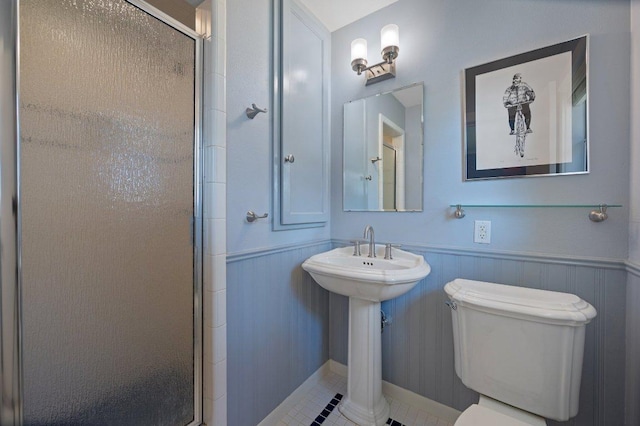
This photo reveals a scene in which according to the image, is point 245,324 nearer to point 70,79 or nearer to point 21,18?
point 70,79

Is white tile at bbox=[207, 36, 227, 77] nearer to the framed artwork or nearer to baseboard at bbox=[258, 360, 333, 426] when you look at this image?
the framed artwork

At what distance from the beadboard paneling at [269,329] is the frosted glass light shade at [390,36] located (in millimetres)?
1265

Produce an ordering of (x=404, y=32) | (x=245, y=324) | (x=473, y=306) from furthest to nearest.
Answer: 1. (x=404, y=32)
2. (x=245, y=324)
3. (x=473, y=306)

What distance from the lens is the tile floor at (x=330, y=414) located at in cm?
136

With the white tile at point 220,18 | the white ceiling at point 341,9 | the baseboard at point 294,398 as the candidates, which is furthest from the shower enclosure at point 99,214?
the white ceiling at point 341,9

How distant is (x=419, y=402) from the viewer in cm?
145

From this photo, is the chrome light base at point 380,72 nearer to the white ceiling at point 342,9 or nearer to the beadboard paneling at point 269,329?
the white ceiling at point 342,9

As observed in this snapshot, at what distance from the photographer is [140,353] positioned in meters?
0.94

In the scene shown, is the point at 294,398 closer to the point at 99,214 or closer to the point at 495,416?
the point at 495,416

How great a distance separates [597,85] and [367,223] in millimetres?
1182

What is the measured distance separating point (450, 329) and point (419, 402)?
0.49 m

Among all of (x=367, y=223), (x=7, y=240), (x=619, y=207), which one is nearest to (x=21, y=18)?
(x=7, y=240)

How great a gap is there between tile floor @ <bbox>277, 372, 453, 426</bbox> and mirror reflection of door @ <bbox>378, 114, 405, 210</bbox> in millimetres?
1150

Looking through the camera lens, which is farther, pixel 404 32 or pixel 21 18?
pixel 404 32
